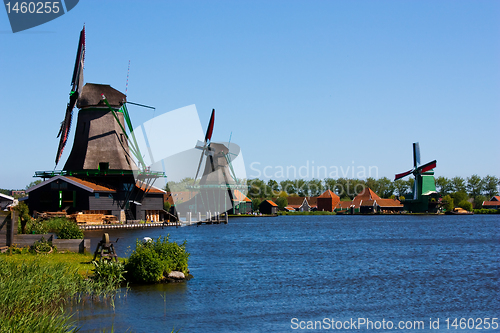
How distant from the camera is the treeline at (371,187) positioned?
455ft

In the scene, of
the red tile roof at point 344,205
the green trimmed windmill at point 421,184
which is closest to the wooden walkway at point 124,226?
the green trimmed windmill at point 421,184

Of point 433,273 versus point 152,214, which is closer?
point 433,273

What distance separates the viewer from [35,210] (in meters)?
47.6

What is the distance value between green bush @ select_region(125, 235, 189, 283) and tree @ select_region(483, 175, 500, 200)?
476 ft

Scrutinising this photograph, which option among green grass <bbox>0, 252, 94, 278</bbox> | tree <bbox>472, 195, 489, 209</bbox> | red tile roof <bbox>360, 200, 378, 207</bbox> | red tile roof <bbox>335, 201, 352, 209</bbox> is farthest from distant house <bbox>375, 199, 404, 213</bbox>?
green grass <bbox>0, 252, 94, 278</bbox>

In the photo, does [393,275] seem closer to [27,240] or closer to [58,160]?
[27,240]

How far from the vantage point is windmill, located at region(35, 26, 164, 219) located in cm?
4997

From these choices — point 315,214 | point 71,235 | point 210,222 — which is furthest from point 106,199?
point 315,214

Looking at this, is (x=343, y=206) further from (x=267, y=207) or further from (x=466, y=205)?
(x=466, y=205)

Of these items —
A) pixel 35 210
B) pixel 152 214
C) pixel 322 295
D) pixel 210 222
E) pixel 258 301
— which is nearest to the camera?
pixel 258 301

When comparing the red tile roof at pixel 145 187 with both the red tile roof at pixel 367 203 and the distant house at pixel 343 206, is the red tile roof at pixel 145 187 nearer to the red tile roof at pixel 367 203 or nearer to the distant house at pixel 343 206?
the red tile roof at pixel 367 203

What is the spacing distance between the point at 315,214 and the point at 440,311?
115 m

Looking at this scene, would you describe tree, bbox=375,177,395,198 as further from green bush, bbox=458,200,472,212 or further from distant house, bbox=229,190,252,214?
distant house, bbox=229,190,252,214

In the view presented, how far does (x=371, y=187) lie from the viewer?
149 metres
